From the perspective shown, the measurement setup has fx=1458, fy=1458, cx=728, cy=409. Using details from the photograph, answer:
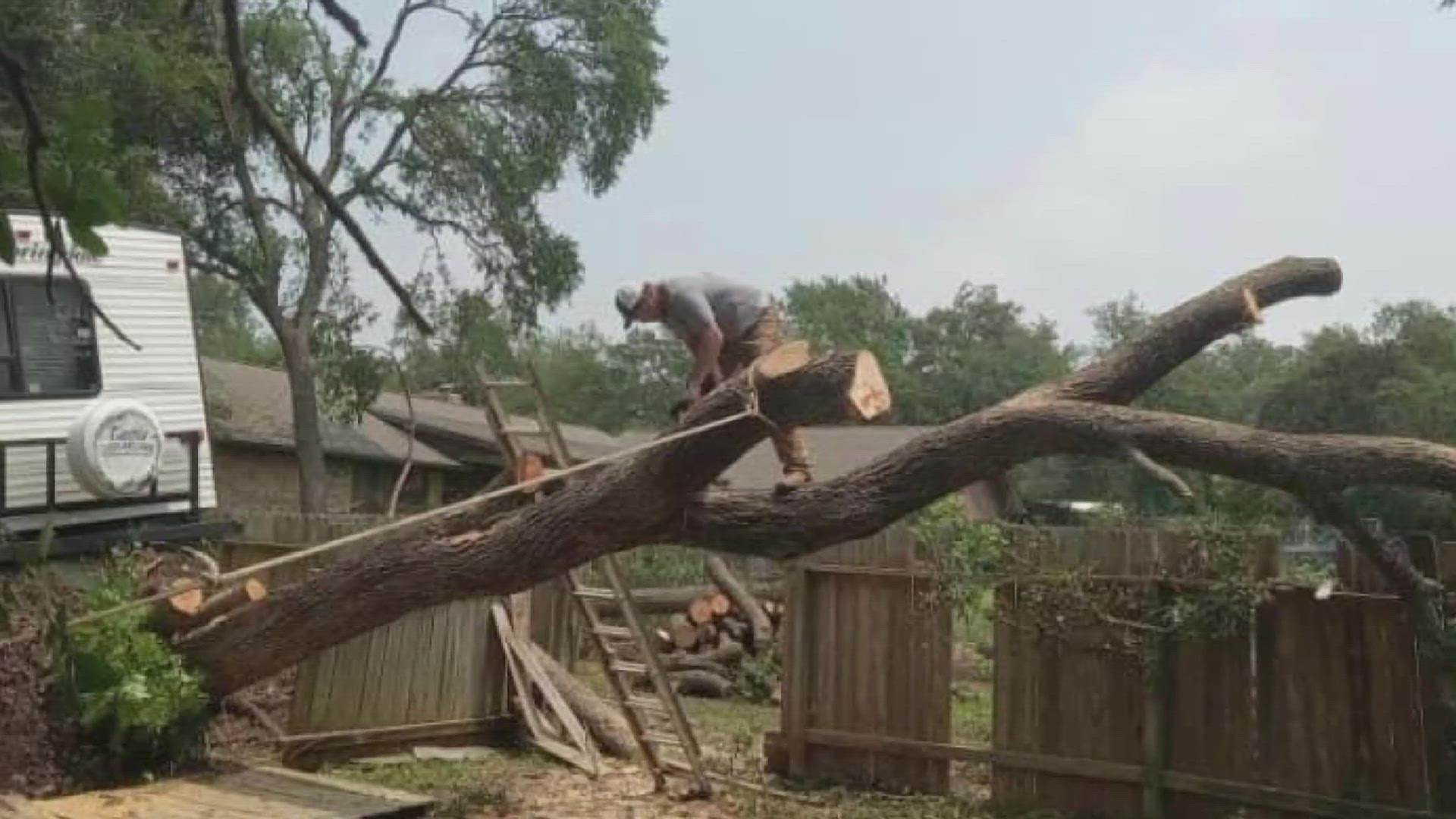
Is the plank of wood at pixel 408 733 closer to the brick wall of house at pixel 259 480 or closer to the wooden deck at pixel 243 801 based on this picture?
the wooden deck at pixel 243 801

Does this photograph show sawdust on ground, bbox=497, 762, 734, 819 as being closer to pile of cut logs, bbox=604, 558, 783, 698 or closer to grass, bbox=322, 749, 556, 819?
grass, bbox=322, 749, 556, 819

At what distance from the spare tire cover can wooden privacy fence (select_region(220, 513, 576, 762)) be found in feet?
3.28

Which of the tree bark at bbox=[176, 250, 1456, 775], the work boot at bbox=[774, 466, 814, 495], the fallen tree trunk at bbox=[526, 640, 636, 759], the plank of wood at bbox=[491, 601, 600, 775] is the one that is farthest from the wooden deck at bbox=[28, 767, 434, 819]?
the work boot at bbox=[774, 466, 814, 495]

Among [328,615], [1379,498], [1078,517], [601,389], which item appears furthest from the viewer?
[601,389]

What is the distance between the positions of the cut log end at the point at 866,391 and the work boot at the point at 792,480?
96cm

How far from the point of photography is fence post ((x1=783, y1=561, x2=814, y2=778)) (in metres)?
9.50

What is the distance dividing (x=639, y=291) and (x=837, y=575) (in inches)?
118

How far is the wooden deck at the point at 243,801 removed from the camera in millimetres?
7348

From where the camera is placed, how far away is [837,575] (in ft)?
31.4

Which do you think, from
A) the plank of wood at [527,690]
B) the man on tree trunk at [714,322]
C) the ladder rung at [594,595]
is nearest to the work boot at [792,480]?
the man on tree trunk at [714,322]

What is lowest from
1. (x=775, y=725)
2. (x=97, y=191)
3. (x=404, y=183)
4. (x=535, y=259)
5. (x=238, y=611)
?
(x=775, y=725)

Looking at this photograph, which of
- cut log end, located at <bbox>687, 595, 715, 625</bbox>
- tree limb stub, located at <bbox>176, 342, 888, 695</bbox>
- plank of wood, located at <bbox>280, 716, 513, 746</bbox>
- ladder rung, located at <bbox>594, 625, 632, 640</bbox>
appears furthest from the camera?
cut log end, located at <bbox>687, 595, 715, 625</bbox>

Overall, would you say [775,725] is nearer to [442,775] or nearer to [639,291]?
[442,775]

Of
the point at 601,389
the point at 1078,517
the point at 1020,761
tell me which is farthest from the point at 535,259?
the point at 601,389
